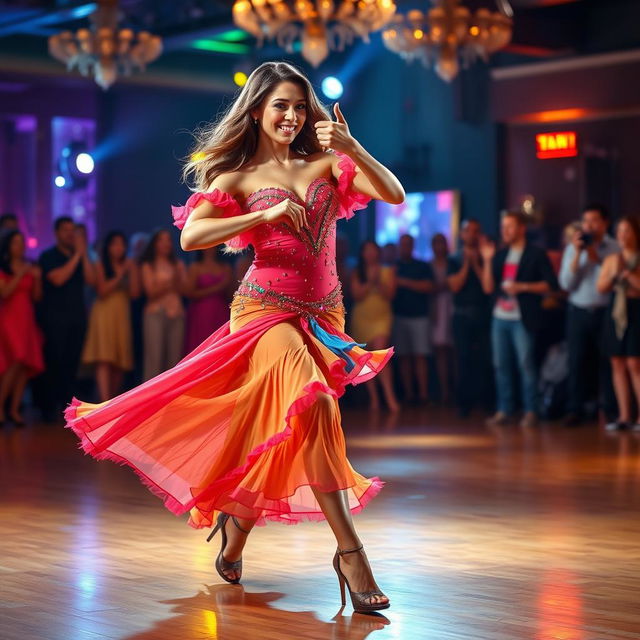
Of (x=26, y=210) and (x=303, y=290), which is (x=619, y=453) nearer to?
(x=303, y=290)

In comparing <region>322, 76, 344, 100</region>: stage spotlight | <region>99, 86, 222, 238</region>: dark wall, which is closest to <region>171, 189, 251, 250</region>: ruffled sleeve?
<region>322, 76, 344, 100</region>: stage spotlight

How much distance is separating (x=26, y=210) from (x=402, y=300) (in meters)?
6.36

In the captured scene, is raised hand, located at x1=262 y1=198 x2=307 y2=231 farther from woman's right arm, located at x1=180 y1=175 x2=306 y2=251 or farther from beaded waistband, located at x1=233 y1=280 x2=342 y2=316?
beaded waistband, located at x1=233 y1=280 x2=342 y2=316

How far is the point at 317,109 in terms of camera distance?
414cm

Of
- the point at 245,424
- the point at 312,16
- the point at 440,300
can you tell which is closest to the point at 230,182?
the point at 245,424

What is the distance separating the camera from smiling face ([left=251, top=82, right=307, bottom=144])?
403 cm

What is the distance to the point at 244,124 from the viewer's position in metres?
4.12

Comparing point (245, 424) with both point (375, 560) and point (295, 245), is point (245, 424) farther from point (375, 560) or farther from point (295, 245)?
point (375, 560)

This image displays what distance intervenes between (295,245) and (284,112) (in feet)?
1.31

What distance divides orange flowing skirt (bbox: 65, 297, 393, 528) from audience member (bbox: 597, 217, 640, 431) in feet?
18.5

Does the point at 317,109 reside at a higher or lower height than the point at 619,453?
higher

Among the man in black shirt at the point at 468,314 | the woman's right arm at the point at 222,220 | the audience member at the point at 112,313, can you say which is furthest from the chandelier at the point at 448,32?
the woman's right arm at the point at 222,220

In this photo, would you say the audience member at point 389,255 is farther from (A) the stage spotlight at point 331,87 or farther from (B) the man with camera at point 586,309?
(A) the stage spotlight at point 331,87

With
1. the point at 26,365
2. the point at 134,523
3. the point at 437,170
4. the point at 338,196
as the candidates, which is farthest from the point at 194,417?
the point at 437,170
